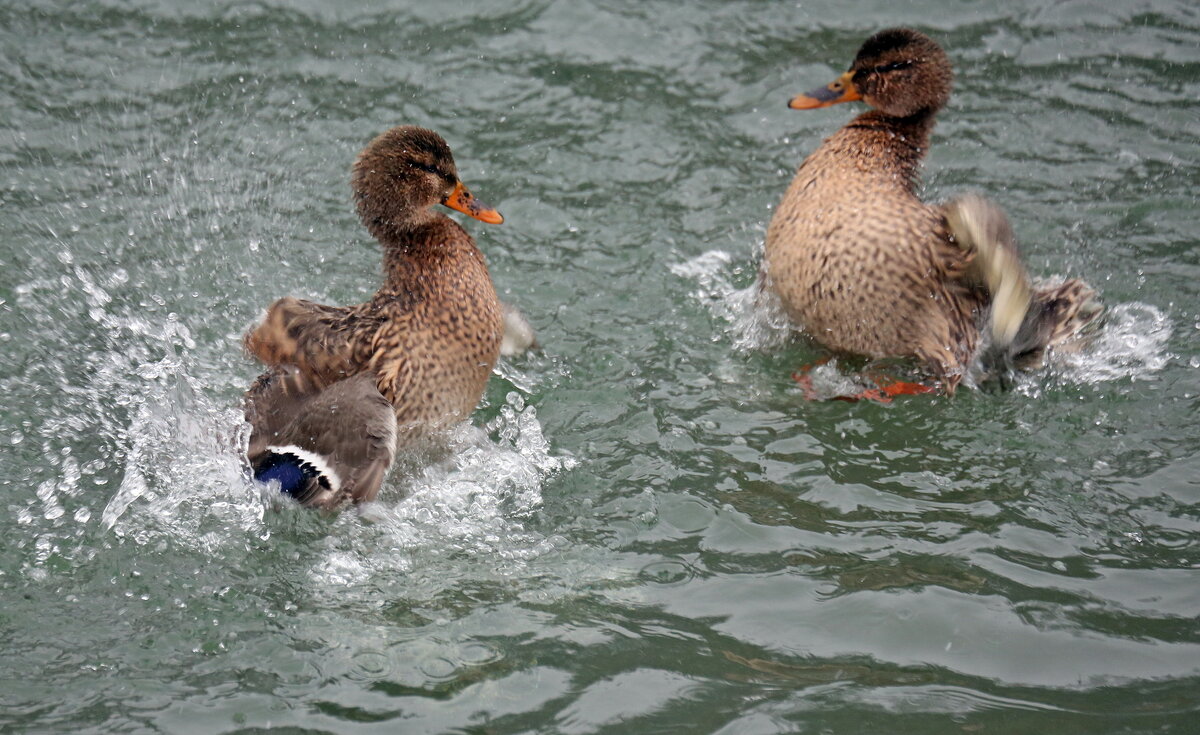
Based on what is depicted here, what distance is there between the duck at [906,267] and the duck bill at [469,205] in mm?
1426

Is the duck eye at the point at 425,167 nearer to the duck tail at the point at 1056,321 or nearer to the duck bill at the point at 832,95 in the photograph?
the duck bill at the point at 832,95

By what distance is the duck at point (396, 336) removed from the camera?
15.7 feet

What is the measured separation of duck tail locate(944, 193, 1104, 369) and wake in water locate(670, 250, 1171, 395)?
0.38 feet

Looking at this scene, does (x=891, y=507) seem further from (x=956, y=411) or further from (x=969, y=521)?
(x=956, y=411)

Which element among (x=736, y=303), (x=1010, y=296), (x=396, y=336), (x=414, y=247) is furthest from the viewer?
(x=736, y=303)

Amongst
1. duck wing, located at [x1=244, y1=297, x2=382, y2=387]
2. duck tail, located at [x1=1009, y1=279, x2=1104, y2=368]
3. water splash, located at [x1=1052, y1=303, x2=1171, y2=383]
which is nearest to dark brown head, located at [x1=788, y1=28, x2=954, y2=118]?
duck tail, located at [x1=1009, y1=279, x2=1104, y2=368]

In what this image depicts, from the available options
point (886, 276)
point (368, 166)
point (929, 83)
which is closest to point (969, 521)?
point (886, 276)

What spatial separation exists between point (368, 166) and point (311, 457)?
51.4 inches

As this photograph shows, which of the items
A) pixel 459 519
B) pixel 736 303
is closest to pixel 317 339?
pixel 459 519

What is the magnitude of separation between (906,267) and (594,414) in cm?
156

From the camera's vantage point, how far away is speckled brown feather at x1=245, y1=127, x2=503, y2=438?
5.00 m

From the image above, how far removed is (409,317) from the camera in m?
5.07

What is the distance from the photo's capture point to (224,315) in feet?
19.7

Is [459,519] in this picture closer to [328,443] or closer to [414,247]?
[328,443]
